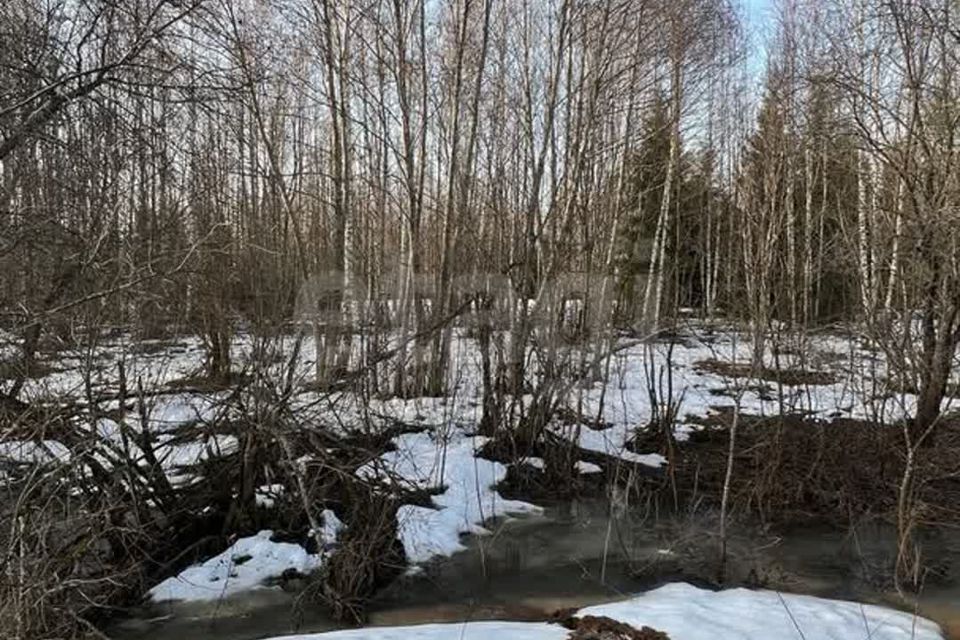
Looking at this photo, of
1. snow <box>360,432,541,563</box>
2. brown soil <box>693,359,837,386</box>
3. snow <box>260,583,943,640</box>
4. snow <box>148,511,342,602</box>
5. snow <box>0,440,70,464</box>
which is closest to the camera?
snow <box>260,583,943,640</box>

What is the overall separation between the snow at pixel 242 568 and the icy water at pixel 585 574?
139 millimetres

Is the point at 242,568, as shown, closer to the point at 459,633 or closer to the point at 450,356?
the point at 459,633

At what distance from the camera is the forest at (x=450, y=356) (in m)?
4.98

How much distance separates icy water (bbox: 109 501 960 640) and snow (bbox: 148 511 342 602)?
14 centimetres

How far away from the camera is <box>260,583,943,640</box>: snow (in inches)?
170

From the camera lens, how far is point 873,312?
618cm

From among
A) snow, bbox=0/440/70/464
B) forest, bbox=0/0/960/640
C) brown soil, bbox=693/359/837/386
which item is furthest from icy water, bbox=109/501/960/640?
brown soil, bbox=693/359/837/386

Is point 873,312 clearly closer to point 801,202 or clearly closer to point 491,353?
point 491,353

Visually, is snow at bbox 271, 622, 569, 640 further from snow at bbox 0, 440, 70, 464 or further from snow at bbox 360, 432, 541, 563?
snow at bbox 360, 432, 541, 563

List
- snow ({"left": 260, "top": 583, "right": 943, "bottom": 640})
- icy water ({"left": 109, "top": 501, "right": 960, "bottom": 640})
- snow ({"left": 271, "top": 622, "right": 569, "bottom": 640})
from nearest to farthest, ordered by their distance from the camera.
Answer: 1. snow ({"left": 271, "top": 622, "right": 569, "bottom": 640})
2. snow ({"left": 260, "top": 583, "right": 943, "bottom": 640})
3. icy water ({"left": 109, "top": 501, "right": 960, "bottom": 640})

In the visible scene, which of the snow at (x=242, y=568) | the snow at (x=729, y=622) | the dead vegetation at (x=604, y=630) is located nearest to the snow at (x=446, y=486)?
the snow at (x=242, y=568)

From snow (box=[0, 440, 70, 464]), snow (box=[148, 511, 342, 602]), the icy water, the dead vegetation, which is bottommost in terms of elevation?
the icy water

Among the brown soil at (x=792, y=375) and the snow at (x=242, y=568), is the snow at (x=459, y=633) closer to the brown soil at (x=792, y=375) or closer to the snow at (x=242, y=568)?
the snow at (x=242, y=568)

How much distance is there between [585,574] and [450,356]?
480 centimetres
